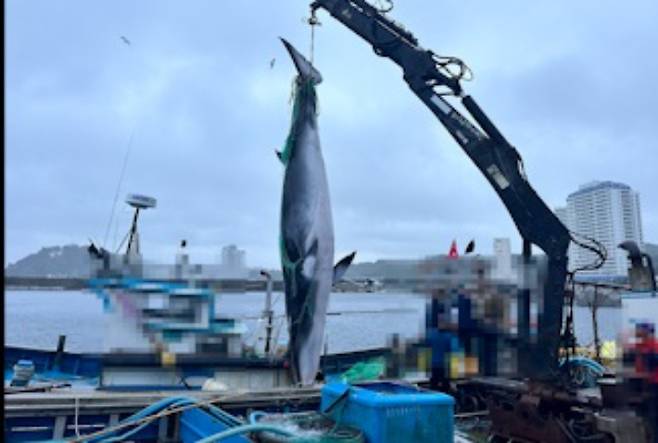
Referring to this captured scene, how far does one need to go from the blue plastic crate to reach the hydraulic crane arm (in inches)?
144

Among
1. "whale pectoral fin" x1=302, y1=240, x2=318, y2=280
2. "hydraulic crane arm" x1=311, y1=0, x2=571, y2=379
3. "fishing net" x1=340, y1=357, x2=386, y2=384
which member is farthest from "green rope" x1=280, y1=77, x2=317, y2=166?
"fishing net" x1=340, y1=357, x2=386, y2=384

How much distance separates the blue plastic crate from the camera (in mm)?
3539

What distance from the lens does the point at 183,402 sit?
451 cm

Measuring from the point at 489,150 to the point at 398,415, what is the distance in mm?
5459

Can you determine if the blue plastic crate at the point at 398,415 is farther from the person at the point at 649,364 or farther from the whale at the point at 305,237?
the whale at the point at 305,237

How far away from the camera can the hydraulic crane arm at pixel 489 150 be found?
23.9 ft

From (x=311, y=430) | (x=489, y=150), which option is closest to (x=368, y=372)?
(x=489, y=150)

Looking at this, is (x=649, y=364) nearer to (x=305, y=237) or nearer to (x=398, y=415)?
(x=398, y=415)

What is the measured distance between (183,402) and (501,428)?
3.59 metres

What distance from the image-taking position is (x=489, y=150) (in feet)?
26.8

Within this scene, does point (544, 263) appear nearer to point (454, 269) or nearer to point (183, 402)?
point (454, 269)

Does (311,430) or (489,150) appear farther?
(489,150)

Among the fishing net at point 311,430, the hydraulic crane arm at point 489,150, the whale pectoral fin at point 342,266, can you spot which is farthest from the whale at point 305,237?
the hydraulic crane arm at point 489,150

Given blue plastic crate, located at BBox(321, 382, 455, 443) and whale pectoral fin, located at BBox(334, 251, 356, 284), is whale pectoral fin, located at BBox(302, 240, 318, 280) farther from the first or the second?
blue plastic crate, located at BBox(321, 382, 455, 443)
